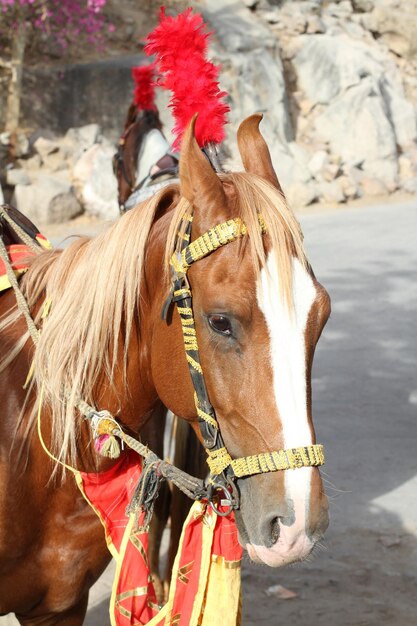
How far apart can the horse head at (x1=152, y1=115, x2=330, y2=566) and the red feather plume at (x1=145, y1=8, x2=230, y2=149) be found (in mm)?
431

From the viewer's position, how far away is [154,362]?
2047 millimetres

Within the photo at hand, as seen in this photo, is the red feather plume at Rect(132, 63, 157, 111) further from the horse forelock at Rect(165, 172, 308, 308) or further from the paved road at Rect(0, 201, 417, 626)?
the horse forelock at Rect(165, 172, 308, 308)

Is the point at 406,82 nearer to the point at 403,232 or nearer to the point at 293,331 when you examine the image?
the point at 403,232

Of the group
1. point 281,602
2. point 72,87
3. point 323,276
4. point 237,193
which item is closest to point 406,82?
point 72,87

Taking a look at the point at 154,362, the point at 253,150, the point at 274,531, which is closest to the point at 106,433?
the point at 154,362

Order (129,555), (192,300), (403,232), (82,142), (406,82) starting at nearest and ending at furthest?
(192,300), (129,555), (403,232), (82,142), (406,82)

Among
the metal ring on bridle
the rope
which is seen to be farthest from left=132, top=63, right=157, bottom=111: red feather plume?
the metal ring on bridle

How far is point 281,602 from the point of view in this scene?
11.8ft

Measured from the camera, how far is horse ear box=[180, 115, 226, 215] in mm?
1881

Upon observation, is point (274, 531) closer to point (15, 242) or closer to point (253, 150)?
point (253, 150)

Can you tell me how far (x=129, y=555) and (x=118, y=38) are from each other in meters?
13.4

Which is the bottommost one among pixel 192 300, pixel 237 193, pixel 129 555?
pixel 129 555

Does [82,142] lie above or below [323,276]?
above

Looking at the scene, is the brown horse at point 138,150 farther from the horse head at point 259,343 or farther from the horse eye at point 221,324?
the horse eye at point 221,324
